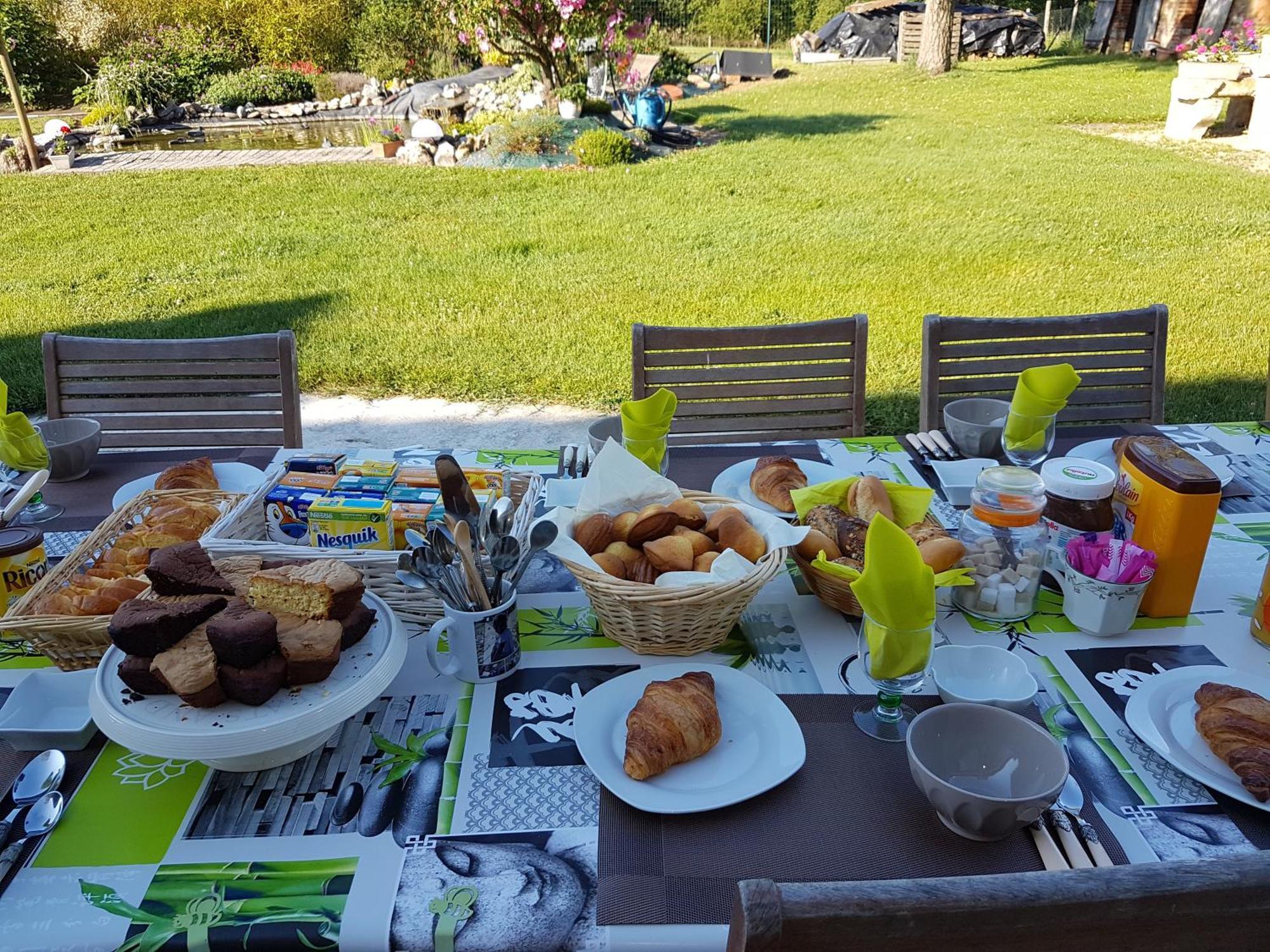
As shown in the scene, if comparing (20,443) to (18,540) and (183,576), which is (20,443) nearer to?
(18,540)

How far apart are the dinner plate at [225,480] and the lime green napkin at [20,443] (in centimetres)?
17

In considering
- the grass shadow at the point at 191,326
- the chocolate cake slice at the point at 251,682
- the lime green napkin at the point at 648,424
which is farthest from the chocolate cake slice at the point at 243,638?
the grass shadow at the point at 191,326

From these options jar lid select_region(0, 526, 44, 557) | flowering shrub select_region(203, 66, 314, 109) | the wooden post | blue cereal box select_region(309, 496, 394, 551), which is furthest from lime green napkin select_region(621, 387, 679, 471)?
flowering shrub select_region(203, 66, 314, 109)

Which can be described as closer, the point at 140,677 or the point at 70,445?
the point at 140,677

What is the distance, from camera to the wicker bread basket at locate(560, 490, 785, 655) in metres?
1.24

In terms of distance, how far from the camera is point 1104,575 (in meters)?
1.32

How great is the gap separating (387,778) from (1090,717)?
0.87 m

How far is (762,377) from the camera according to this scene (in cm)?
244

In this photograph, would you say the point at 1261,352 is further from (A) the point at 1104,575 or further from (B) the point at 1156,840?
(B) the point at 1156,840

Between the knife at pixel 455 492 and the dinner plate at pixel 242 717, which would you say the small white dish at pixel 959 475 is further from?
the dinner plate at pixel 242 717

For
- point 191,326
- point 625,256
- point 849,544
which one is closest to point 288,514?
point 849,544

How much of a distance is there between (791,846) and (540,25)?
10.2 metres

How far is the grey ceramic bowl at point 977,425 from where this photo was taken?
1921mm

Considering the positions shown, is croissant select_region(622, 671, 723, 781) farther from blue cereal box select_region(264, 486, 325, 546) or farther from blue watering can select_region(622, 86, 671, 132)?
blue watering can select_region(622, 86, 671, 132)
